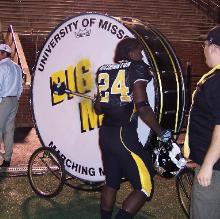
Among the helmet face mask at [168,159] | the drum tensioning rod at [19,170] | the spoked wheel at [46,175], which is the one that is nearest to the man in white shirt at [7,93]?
the drum tensioning rod at [19,170]

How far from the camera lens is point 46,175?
627cm

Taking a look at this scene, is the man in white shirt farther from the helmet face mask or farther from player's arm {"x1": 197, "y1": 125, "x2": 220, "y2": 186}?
player's arm {"x1": 197, "y1": 125, "x2": 220, "y2": 186}

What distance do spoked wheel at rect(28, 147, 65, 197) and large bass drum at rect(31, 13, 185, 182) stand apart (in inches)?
4.9

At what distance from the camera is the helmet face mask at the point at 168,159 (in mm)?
3902

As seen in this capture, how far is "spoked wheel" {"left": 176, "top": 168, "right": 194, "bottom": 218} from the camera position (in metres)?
4.86

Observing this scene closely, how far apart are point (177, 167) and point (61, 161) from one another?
5.89 ft

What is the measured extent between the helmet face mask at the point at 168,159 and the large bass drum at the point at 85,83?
378 millimetres

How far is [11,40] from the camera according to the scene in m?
14.9

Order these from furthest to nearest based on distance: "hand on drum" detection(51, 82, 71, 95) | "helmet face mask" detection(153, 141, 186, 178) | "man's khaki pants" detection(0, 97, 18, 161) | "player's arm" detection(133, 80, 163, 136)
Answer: "man's khaki pants" detection(0, 97, 18, 161) < "hand on drum" detection(51, 82, 71, 95) < "helmet face mask" detection(153, 141, 186, 178) < "player's arm" detection(133, 80, 163, 136)

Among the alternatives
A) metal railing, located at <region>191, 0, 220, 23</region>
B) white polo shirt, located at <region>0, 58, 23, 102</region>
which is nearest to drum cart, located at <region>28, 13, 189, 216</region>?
white polo shirt, located at <region>0, 58, 23, 102</region>

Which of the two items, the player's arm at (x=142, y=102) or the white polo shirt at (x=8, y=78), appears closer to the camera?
the player's arm at (x=142, y=102)

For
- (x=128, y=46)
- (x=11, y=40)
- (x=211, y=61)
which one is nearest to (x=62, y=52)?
(x=128, y=46)

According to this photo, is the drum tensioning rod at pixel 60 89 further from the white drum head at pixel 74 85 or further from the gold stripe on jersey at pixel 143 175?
the gold stripe on jersey at pixel 143 175

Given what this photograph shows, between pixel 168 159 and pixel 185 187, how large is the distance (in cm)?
118
